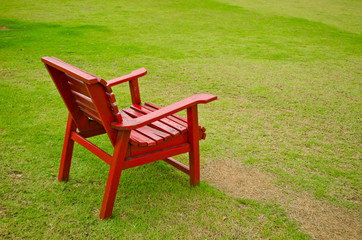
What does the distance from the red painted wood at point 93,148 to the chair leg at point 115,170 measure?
119mm

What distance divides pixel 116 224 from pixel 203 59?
17.9ft

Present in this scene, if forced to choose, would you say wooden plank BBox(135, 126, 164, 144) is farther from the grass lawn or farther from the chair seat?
the grass lawn

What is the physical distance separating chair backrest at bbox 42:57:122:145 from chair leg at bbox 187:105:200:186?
2.10 ft

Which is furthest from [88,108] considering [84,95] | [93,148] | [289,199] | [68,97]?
[289,199]

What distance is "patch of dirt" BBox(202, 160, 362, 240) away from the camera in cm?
273

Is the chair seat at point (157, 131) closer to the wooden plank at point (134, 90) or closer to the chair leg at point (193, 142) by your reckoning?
the chair leg at point (193, 142)

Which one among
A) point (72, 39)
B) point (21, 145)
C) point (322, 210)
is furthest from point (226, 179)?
point (72, 39)

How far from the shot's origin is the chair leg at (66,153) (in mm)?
3008

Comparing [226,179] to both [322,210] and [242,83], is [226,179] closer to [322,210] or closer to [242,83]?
[322,210]

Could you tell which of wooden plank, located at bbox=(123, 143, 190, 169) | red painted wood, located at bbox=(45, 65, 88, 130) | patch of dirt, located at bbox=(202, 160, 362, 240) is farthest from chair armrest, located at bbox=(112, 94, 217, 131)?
patch of dirt, located at bbox=(202, 160, 362, 240)

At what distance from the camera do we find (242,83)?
6121 millimetres

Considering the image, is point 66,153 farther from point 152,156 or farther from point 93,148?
point 152,156

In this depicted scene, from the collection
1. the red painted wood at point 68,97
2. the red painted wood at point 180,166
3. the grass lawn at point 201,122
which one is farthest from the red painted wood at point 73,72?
the red painted wood at point 180,166

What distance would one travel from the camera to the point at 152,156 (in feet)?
8.93
